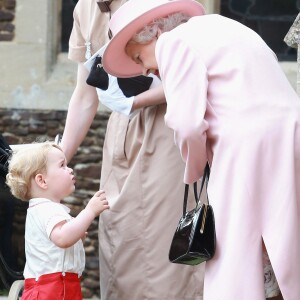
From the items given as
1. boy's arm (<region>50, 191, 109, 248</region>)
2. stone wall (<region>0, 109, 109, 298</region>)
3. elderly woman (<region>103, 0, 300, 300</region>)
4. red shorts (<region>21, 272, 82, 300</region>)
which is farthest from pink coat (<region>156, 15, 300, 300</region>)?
stone wall (<region>0, 109, 109, 298</region>)

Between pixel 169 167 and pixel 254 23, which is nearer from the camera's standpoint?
pixel 169 167

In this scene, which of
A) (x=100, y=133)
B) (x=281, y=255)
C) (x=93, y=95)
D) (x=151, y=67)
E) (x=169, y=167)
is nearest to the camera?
(x=281, y=255)

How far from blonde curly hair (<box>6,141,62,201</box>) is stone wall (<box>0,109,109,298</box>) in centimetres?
381

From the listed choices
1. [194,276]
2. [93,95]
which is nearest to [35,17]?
[93,95]

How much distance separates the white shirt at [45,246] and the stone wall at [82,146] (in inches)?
153

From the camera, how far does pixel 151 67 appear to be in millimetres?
4566

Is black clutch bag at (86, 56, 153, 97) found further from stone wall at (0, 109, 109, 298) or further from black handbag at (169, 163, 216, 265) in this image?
stone wall at (0, 109, 109, 298)

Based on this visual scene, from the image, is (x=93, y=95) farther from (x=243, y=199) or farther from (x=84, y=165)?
(x=84, y=165)

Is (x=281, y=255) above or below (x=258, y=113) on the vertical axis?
below

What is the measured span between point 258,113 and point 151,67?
22.5 inches

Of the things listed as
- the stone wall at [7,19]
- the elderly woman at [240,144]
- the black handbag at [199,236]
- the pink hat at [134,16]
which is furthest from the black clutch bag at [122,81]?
the stone wall at [7,19]

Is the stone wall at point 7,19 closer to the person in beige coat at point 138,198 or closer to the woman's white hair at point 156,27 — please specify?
the person in beige coat at point 138,198

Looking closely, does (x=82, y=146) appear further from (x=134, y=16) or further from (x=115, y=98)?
(x=134, y=16)

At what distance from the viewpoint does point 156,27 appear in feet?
15.2
